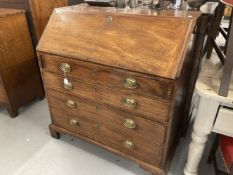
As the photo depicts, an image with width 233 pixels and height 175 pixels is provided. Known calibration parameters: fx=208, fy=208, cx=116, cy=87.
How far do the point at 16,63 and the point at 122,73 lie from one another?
123cm

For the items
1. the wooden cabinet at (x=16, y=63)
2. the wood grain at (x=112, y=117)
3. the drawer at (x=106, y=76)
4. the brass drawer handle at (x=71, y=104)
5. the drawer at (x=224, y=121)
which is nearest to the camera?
the drawer at (x=224, y=121)

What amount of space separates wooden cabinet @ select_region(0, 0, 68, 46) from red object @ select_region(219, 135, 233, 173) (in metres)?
1.71

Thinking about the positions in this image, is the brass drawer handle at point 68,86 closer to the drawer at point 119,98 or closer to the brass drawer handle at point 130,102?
the drawer at point 119,98

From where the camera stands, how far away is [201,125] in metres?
1.05

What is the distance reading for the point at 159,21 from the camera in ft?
3.54

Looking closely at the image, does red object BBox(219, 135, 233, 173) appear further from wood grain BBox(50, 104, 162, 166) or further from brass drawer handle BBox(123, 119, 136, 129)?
brass drawer handle BBox(123, 119, 136, 129)

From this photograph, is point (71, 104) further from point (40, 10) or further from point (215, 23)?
point (215, 23)

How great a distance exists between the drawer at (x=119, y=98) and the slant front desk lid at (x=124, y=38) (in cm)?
17

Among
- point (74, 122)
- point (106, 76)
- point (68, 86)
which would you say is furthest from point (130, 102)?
point (74, 122)

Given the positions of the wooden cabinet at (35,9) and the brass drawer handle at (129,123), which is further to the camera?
the wooden cabinet at (35,9)

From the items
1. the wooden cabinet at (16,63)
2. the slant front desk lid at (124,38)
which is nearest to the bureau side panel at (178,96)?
the slant front desk lid at (124,38)

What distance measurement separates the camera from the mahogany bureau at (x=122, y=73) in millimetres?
1032

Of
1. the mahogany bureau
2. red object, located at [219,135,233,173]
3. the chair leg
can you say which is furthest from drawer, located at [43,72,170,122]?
the chair leg

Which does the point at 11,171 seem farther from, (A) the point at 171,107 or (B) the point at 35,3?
(B) the point at 35,3
